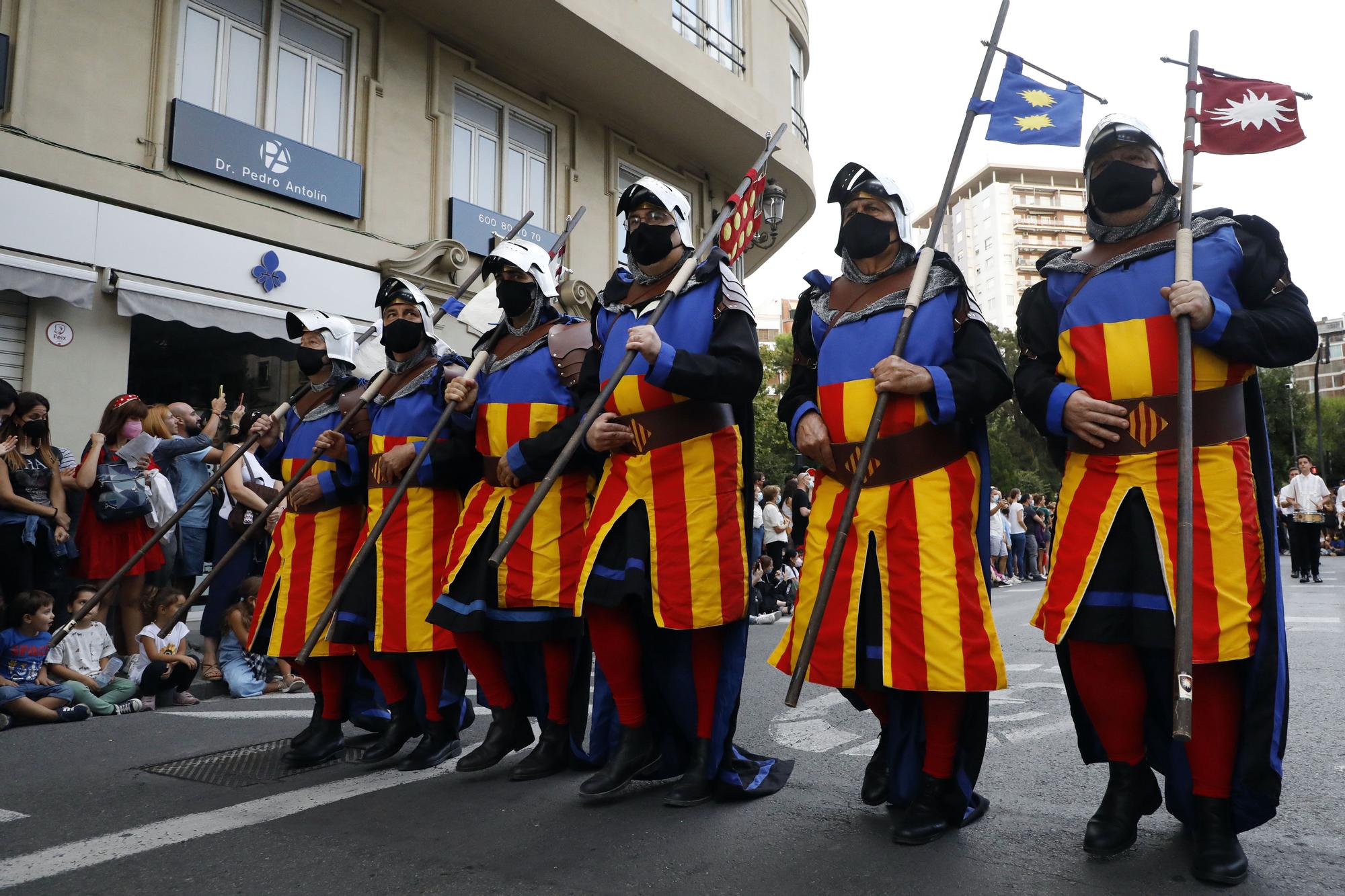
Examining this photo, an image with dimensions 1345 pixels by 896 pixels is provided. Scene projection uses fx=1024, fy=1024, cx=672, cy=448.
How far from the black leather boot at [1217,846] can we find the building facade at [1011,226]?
327 feet

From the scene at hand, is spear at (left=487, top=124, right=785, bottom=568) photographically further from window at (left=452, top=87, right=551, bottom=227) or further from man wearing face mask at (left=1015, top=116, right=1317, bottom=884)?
window at (left=452, top=87, right=551, bottom=227)

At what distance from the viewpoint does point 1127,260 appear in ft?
9.68

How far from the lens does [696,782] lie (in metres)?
3.46

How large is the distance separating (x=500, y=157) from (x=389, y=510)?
11.1m

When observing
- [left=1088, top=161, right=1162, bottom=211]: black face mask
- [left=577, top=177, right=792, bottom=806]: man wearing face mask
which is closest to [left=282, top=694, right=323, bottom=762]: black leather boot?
[left=577, top=177, right=792, bottom=806]: man wearing face mask

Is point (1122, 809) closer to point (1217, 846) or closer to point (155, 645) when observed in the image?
point (1217, 846)

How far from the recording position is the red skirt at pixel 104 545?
6824mm

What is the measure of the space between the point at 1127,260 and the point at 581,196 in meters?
13.2

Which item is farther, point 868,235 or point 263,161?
point 263,161

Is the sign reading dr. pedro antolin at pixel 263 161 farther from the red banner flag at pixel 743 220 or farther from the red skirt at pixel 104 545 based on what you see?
the red banner flag at pixel 743 220

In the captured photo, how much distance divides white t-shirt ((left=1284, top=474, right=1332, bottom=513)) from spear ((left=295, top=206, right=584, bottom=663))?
48.7 feet

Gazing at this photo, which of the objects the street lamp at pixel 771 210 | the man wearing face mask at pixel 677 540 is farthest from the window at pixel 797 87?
the man wearing face mask at pixel 677 540

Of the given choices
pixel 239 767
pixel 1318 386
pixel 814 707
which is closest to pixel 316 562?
pixel 239 767

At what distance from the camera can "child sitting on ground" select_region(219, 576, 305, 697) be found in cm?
689
